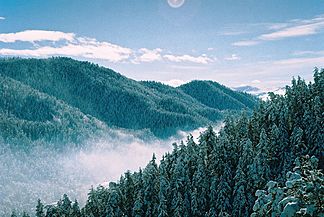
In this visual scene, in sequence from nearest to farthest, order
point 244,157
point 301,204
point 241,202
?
point 301,204
point 241,202
point 244,157

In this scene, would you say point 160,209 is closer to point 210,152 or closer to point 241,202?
point 241,202

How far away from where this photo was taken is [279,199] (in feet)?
25.3

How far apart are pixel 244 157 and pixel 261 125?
1653 centimetres

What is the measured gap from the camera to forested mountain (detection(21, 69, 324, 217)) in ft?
230

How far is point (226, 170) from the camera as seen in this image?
243 ft

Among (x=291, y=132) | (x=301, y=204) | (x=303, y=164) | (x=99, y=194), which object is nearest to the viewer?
(x=301, y=204)

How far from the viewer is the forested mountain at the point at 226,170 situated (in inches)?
2766

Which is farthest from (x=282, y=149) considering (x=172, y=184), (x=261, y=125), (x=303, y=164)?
(x=303, y=164)

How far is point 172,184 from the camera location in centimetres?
7731

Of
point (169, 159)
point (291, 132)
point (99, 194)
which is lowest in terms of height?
point (99, 194)

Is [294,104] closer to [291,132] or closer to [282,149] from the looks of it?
[291,132]

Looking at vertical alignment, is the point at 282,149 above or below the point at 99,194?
above

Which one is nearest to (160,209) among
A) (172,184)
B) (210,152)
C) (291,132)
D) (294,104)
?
(172,184)

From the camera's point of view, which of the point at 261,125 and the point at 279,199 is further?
the point at 261,125
